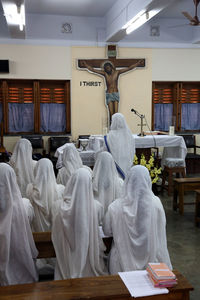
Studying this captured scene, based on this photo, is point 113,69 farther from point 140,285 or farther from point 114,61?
Answer: point 140,285

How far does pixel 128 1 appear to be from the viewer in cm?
688

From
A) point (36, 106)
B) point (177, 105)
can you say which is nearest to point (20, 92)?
point (36, 106)

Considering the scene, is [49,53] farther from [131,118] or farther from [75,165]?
[75,165]

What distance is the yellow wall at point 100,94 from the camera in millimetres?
9054

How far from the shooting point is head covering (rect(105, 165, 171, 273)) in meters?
2.73

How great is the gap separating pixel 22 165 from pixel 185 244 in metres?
2.63

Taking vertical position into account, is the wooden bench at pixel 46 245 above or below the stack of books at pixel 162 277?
below

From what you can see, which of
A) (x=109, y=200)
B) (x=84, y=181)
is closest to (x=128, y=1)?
(x=109, y=200)

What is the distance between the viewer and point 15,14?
6.32 meters

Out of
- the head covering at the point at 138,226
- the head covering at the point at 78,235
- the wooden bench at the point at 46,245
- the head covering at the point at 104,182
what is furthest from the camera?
the head covering at the point at 104,182

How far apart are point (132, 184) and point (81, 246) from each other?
67cm

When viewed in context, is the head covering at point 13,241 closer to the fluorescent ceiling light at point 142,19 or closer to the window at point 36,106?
the fluorescent ceiling light at point 142,19

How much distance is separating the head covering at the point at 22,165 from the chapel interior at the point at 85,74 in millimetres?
2991

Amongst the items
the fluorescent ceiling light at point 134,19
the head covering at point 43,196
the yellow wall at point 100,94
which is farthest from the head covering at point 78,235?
the yellow wall at point 100,94
